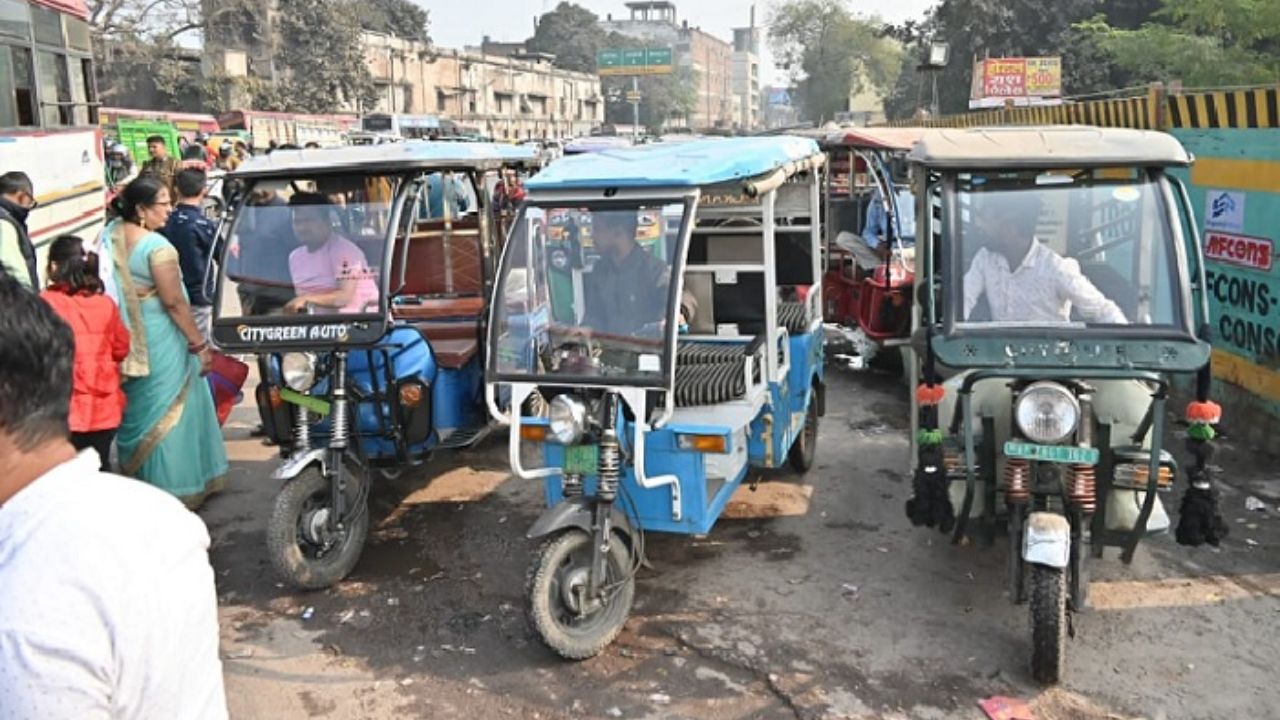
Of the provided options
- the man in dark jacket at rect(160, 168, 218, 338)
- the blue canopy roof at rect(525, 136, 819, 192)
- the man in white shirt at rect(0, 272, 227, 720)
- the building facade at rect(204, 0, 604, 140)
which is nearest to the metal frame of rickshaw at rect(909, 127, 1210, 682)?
the blue canopy roof at rect(525, 136, 819, 192)

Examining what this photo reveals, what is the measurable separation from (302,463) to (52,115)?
23.0ft

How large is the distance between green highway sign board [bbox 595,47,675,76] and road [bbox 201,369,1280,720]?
7174 cm

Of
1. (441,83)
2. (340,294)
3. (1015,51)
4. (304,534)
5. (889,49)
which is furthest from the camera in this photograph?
(889,49)

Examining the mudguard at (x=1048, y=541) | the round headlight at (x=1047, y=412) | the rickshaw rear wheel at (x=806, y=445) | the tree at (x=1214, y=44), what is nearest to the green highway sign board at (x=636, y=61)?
the tree at (x=1214, y=44)

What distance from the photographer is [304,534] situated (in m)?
4.86

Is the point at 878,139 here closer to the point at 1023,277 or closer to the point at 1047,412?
the point at 1023,277

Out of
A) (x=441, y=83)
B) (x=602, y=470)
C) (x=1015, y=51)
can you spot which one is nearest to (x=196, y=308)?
(x=602, y=470)

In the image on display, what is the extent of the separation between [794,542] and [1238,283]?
3954mm

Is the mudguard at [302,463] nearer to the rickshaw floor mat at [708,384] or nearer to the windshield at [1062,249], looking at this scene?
the rickshaw floor mat at [708,384]

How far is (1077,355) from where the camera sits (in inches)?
156

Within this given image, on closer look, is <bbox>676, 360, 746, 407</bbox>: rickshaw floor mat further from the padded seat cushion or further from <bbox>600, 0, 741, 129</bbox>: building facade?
<bbox>600, 0, 741, 129</bbox>: building facade

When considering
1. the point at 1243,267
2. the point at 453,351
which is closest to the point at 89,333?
the point at 453,351

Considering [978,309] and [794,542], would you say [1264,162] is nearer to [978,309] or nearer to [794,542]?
[978,309]

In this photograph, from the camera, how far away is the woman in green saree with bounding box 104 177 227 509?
17.8 ft
